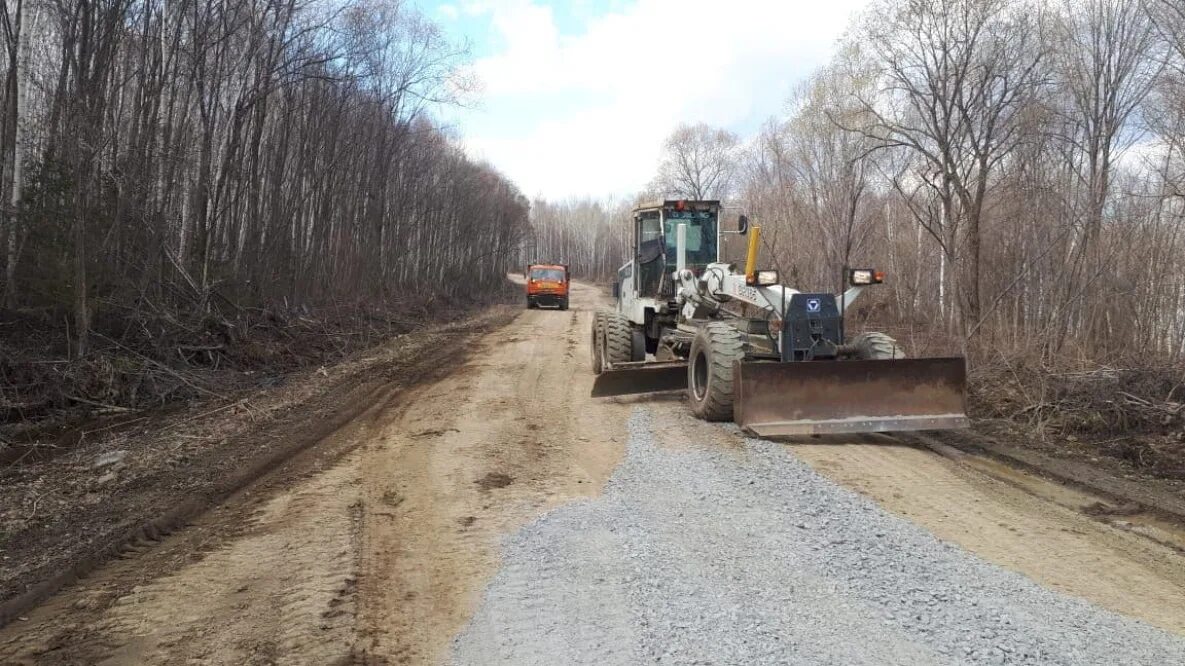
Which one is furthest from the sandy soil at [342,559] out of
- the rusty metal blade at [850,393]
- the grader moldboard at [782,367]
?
the rusty metal blade at [850,393]

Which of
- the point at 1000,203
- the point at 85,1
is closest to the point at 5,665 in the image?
the point at 85,1

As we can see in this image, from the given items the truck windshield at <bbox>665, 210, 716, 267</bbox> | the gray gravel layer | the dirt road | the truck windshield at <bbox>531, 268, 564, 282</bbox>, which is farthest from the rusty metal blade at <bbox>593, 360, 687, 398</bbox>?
the truck windshield at <bbox>531, 268, 564, 282</bbox>

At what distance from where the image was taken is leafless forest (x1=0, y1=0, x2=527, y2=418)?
9.39m

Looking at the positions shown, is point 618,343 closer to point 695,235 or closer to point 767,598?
point 695,235

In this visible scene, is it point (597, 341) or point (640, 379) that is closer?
point (640, 379)

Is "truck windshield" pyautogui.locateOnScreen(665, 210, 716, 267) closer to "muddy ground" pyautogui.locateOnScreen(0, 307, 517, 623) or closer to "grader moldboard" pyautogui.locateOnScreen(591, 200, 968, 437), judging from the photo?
"grader moldboard" pyautogui.locateOnScreen(591, 200, 968, 437)

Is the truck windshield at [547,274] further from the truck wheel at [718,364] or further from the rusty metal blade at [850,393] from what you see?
the rusty metal blade at [850,393]

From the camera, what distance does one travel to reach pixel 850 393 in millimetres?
7039

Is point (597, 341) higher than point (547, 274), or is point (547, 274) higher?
point (547, 274)

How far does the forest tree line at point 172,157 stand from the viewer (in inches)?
381

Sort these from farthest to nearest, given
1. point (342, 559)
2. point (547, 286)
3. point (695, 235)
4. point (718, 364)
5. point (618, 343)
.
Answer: point (547, 286) < point (695, 235) < point (618, 343) < point (718, 364) < point (342, 559)

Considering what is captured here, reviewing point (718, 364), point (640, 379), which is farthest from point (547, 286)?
point (718, 364)

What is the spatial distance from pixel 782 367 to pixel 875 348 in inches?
61.0

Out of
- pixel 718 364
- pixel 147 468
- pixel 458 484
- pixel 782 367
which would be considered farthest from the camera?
pixel 718 364
